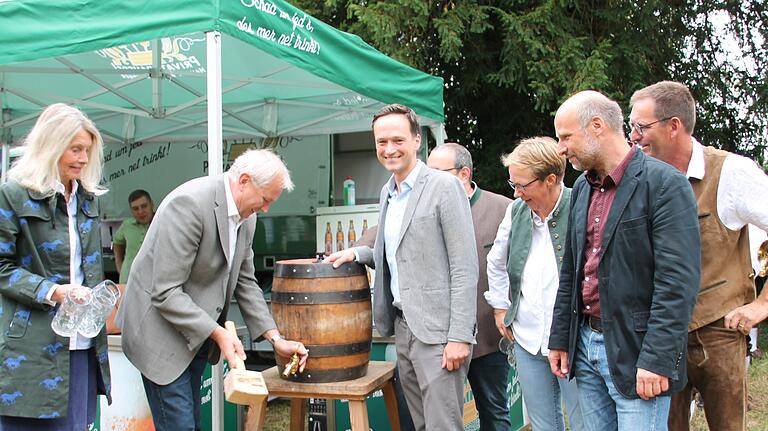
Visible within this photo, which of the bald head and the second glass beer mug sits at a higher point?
the bald head

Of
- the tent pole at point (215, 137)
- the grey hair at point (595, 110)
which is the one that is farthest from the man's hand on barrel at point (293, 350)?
the grey hair at point (595, 110)

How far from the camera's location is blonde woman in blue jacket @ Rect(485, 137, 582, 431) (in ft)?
9.19

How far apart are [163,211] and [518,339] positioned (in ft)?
4.69

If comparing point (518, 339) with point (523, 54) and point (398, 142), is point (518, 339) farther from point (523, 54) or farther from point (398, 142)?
point (523, 54)

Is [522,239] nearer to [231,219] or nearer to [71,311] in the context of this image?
[231,219]

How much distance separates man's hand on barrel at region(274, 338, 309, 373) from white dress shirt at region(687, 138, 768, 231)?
61.7 inches

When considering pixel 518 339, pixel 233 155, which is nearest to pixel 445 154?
pixel 518 339

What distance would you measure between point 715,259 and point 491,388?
4.35 ft

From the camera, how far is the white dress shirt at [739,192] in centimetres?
244

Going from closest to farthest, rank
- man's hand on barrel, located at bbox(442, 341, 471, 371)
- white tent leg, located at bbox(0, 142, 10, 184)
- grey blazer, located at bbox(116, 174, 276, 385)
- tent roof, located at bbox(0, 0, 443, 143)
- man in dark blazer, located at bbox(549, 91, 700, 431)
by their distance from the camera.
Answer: man in dark blazer, located at bbox(549, 91, 700, 431)
grey blazer, located at bbox(116, 174, 276, 385)
man's hand on barrel, located at bbox(442, 341, 471, 371)
tent roof, located at bbox(0, 0, 443, 143)
white tent leg, located at bbox(0, 142, 10, 184)

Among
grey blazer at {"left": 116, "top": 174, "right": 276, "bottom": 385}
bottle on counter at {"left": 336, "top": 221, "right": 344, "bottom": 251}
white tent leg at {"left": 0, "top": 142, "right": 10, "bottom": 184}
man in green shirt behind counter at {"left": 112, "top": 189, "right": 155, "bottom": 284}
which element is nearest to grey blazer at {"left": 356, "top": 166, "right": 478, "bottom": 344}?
grey blazer at {"left": 116, "top": 174, "right": 276, "bottom": 385}

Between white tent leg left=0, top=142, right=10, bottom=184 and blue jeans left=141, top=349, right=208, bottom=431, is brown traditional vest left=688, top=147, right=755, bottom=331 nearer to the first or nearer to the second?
blue jeans left=141, top=349, right=208, bottom=431

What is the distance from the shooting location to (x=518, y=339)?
9.52ft

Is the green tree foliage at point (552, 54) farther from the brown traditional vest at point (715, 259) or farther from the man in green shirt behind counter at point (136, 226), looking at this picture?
the brown traditional vest at point (715, 259)
